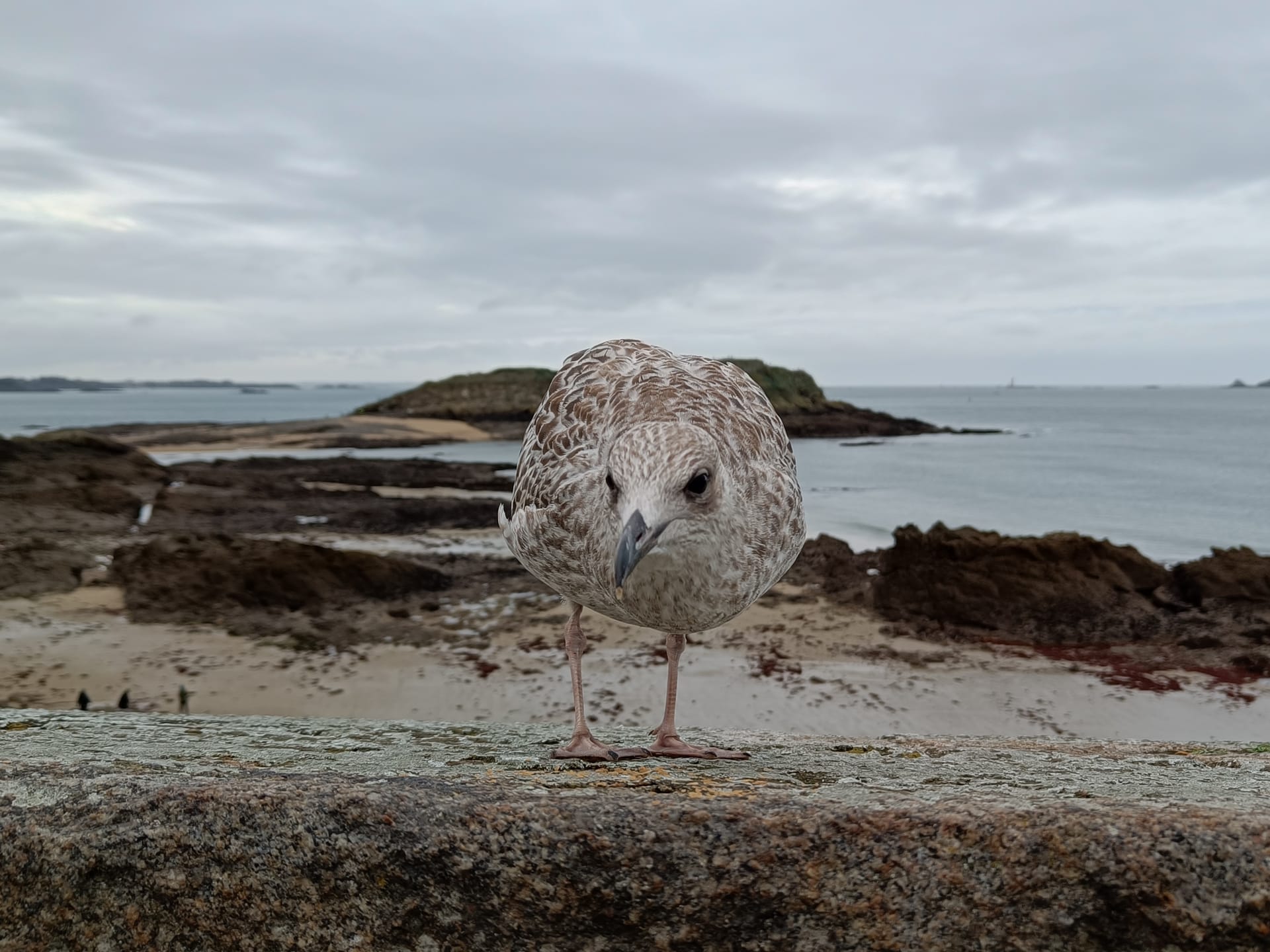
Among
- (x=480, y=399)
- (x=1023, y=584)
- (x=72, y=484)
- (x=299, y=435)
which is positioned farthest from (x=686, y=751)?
(x=480, y=399)

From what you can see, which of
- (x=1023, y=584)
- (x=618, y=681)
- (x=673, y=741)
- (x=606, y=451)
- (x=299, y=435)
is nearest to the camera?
(x=606, y=451)

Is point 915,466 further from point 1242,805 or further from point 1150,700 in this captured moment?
point 1242,805

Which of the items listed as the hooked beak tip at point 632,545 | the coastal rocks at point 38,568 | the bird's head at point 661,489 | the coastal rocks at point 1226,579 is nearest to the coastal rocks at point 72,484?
the coastal rocks at point 38,568

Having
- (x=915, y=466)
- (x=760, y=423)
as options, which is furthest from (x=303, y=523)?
(x=915, y=466)

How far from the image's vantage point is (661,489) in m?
3.20

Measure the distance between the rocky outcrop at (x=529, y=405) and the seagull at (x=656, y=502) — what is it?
48.8m

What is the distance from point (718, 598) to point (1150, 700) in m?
→ 10.8

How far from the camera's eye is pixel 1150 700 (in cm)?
1188

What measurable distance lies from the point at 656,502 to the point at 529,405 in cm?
6929

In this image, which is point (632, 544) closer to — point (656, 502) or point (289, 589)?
point (656, 502)

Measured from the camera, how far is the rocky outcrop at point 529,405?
6256 centimetres

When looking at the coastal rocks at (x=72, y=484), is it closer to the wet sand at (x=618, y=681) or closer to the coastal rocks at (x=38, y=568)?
the coastal rocks at (x=38, y=568)

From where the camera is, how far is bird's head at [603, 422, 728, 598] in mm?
3162

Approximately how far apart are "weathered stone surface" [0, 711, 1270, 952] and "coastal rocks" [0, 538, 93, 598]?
45.6 ft
